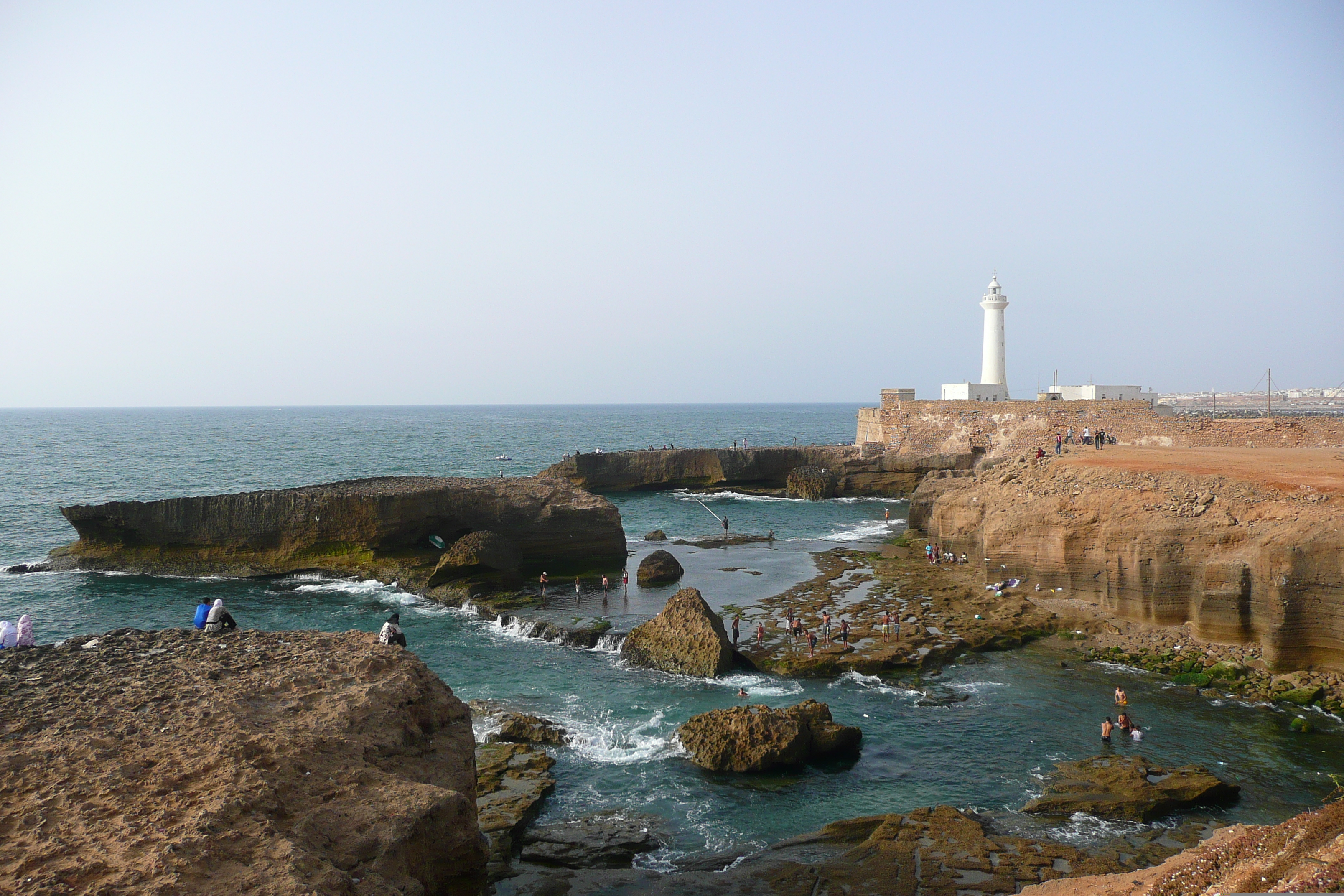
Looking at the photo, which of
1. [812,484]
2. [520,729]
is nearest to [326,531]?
[520,729]

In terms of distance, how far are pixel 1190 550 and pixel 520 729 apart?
19.7 m

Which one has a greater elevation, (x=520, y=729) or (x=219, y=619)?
(x=219, y=619)

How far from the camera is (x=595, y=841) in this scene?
1327cm

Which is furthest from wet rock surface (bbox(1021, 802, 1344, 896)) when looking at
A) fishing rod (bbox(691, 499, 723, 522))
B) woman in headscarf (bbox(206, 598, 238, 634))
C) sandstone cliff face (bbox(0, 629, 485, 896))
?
fishing rod (bbox(691, 499, 723, 522))

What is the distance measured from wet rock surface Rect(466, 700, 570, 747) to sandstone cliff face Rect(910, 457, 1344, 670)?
59.1 ft

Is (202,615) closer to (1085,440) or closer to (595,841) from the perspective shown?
(595,841)

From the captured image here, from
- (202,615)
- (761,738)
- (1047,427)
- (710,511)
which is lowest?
(710,511)

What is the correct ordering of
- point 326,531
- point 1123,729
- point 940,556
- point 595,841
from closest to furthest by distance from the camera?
point 595,841 → point 1123,729 → point 326,531 → point 940,556

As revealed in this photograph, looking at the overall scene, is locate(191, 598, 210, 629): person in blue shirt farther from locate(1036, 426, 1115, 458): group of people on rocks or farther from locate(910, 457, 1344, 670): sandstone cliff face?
locate(1036, 426, 1115, 458): group of people on rocks

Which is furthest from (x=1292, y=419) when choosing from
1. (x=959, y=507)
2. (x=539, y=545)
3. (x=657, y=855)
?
(x=657, y=855)

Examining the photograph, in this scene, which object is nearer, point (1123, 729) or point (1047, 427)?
point (1123, 729)

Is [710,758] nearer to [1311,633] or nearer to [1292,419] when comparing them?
[1311,633]

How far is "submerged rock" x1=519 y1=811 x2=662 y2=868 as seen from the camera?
12.7 meters

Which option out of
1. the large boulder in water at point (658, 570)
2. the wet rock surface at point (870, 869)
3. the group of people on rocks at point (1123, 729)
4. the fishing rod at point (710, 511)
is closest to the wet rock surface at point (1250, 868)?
the wet rock surface at point (870, 869)
